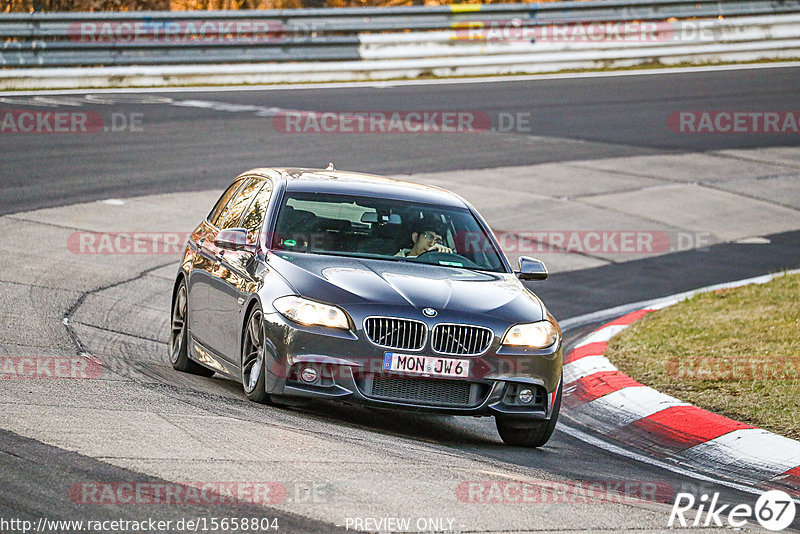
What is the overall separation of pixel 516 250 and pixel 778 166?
7657 mm

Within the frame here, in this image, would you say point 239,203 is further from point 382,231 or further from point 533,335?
point 533,335

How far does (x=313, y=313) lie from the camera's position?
7348 mm

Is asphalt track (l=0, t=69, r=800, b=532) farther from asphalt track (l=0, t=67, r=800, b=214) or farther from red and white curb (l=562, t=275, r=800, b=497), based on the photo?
red and white curb (l=562, t=275, r=800, b=497)

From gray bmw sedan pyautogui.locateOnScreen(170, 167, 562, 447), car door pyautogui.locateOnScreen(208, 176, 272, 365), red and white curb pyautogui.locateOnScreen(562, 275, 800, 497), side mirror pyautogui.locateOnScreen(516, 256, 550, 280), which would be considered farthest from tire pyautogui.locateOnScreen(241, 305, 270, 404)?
red and white curb pyautogui.locateOnScreen(562, 275, 800, 497)

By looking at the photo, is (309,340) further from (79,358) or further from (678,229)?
(678,229)

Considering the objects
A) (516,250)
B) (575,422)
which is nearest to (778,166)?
(516,250)

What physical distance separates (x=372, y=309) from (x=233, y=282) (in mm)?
1414

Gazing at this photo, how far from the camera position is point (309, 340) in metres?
7.29

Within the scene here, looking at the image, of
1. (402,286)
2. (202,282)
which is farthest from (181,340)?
(402,286)

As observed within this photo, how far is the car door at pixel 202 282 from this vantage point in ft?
29.1

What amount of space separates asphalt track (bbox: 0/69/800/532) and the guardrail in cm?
130

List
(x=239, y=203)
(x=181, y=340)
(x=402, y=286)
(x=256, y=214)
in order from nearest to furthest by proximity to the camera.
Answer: (x=402, y=286), (x=256, y=214), (x=181, y=340), (x=239, y=203)

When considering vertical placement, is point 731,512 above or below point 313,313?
below

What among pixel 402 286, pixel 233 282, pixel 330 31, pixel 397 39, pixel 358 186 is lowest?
pixel 233 282
